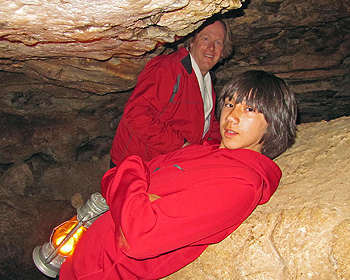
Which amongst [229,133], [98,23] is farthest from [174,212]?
[98,23]

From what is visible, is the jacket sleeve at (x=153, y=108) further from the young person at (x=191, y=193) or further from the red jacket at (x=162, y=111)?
the young person at (x=191, y=193)

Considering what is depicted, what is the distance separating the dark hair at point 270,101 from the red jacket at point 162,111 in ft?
2.81

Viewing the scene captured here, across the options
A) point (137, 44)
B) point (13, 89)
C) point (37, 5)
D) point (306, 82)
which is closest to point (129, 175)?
point (37, 5)

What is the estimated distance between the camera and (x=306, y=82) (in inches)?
203

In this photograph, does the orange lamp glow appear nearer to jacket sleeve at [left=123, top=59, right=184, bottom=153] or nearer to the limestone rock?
jacket sleeve at [left=123, top=59, right=184, bottom=153]

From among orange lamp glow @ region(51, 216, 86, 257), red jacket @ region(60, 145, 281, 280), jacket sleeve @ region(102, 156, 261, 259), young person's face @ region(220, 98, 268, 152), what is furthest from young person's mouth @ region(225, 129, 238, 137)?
orange lamp glow @ region(51, 216, 86, 257)

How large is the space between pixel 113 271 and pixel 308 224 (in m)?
1.15

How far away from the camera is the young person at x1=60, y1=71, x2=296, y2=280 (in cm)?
144

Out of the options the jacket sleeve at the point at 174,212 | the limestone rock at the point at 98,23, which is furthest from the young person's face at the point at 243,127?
the limestone rock at the point at 98,23

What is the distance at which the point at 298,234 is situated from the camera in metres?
1.72

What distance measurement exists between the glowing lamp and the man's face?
1748 millimetres

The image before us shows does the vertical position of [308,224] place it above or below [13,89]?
below

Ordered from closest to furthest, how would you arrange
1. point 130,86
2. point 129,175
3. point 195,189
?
point 195,189
point 129,175
point 130,86

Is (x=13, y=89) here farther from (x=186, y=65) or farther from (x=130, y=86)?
(x=186, y=65)
